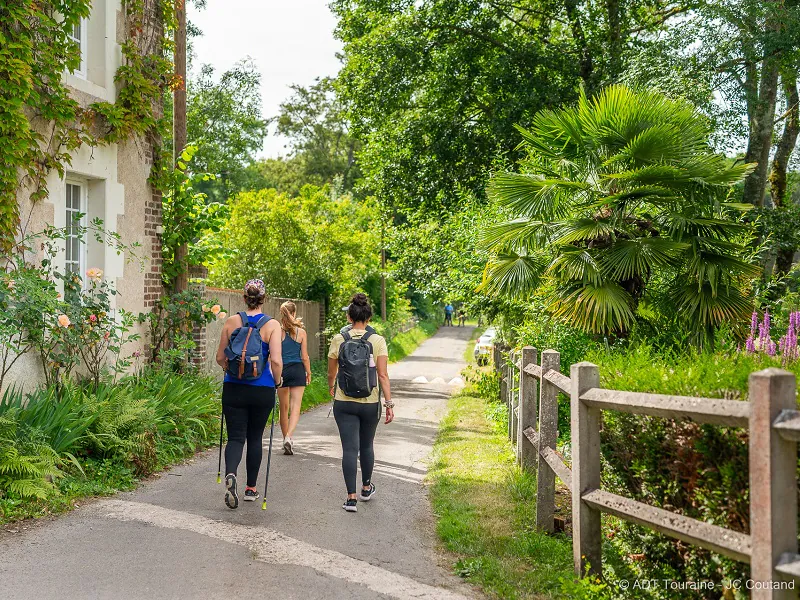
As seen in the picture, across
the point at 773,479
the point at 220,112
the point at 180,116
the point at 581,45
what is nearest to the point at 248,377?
the point at 773,479

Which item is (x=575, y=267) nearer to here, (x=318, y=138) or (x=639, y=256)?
(x=639, y=256)

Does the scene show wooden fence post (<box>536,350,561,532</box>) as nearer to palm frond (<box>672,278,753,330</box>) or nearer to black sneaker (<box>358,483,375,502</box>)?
black sneaker (<box>358,483,375,502</box>)

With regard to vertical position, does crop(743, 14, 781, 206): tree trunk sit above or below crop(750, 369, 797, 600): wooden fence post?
above

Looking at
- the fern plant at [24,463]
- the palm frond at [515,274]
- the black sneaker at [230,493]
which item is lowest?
the black sneaker at [230,493]

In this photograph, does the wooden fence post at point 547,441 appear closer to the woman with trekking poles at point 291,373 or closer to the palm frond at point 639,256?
the palm frond at point 639,256

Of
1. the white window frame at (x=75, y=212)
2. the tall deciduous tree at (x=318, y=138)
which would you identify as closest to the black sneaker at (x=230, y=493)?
the white window frame at (x=75, y=212)

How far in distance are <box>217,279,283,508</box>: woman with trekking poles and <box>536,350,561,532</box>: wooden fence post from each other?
7.53 feet

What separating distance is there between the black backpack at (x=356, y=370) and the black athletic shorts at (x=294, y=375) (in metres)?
2.79

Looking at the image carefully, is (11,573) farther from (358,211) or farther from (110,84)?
(358,211)

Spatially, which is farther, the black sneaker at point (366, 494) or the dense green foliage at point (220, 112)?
the dense green foliage at point (220, 112)

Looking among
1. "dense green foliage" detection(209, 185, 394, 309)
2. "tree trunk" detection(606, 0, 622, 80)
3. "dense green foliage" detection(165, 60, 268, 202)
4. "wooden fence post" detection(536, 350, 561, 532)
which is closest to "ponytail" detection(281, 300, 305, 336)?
"wooden fence post" detection(536, 350, 561, 532)

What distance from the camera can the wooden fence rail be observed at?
3.25 metres

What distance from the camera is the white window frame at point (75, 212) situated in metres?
9.88

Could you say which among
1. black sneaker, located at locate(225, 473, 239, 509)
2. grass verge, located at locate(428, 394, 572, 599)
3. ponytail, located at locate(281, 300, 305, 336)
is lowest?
grass verge, located at locate(428, 394, 572, 599)
